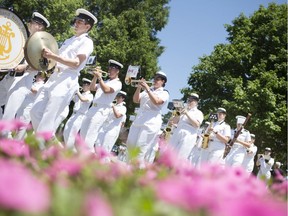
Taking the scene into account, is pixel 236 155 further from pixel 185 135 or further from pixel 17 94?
pixel 17 94

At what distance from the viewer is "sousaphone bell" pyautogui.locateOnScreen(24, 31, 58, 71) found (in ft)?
16.4

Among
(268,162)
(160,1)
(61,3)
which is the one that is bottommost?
(268,162)

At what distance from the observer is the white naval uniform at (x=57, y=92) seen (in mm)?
5031

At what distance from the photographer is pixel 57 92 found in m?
5.04

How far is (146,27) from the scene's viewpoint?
2739 centimetres

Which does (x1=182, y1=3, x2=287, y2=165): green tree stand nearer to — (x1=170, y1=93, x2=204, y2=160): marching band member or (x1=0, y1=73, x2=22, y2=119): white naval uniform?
(x1=170, y1=93, x2=204, y2=160): marching band member

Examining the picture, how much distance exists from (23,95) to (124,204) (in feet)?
18.5

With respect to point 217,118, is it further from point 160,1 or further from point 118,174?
point 160,1

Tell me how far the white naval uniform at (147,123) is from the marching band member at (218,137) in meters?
3.69

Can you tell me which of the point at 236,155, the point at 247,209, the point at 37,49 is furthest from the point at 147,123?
the point at 236,155

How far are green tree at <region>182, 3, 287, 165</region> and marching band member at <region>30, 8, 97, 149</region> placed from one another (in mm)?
18141

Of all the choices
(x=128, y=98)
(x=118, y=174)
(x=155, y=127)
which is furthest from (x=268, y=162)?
(x=118, y=174)

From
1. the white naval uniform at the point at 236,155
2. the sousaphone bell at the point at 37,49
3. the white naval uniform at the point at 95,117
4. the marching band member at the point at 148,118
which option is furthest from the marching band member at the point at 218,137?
the sousaphone bell at the point at 37,49

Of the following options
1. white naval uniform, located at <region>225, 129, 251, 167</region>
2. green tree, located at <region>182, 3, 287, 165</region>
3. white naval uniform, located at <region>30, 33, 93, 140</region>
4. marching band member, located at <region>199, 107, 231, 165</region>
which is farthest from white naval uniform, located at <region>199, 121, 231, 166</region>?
green tree, located at <region>182, 3, 287, 165</region>
